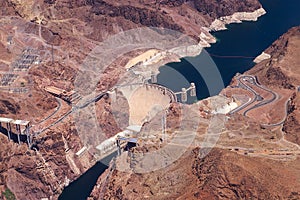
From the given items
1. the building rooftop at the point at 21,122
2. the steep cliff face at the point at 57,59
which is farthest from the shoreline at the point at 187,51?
the building rooftop at the point at 21,122

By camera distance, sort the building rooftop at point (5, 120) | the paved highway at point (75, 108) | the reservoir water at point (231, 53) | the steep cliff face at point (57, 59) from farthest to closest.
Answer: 1. the reservoir water at point (231, 53)
2. the paved highway at point (75, 108)
3. the building rooftop at point (5, 120)
4. the steep cliff face at point (57, 59)

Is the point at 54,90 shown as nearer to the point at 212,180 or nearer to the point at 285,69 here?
the point at 285,69

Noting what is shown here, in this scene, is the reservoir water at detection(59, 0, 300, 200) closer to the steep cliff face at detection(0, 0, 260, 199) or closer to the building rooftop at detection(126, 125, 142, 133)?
the steep cliff face at detection(0, 0, 260, 199)

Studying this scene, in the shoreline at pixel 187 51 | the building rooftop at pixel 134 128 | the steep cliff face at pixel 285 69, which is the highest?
the steep cliff face at pixel 285 69

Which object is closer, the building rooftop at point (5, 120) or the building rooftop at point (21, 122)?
the building rooftop at point (21, 122)

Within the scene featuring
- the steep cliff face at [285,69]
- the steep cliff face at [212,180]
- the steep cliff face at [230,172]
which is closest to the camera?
the steep cliff face at [212,180]

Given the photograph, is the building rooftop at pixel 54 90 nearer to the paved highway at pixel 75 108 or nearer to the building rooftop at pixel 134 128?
the paved highway at pixel 75 108

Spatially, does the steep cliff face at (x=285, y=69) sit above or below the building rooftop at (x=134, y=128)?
above

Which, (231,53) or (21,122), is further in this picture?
(231,53)

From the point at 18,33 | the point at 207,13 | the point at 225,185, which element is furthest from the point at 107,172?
the point at 207,13

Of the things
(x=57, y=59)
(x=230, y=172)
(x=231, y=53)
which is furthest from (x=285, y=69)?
(x=230, y=172)

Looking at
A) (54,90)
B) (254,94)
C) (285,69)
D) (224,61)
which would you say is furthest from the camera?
(224,61)
